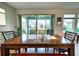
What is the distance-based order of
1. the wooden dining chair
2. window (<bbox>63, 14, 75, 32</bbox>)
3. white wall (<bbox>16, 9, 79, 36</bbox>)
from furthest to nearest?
1. window (<bbox>63, 14, 75, 32</bbox>)
2. white wall (<bbox>16, 9, 79, 36</bbox>)
3. the wooden dining chair

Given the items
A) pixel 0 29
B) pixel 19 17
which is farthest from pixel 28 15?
pixel 0 29

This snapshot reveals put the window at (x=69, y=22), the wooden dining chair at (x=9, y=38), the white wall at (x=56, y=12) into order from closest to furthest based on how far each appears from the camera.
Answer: the wooden dining chair at (x=9, y=38), the white wall at (x=56, y=12), the window at (x=69, y=22)

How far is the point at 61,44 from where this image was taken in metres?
2.56

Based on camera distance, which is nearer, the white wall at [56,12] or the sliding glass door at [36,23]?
the white wall at [56,12]

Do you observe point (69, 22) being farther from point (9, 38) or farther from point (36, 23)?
point (9, 38)

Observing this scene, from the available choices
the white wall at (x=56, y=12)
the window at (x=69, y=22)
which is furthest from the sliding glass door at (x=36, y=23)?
the window at (x=69, y=22)

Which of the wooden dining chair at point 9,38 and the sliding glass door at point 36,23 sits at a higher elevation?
the sliding glass door at point 36,23

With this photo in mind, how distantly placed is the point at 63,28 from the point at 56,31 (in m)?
0.61

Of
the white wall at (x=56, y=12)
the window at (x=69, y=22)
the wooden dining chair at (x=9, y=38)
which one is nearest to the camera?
the wooden dining chair at (x=9, y=38)

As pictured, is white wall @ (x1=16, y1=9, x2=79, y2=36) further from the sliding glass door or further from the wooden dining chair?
the wooden dining chair

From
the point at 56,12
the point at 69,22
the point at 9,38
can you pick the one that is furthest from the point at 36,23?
the point at 9,38

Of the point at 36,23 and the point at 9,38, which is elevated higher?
the point at 36,23

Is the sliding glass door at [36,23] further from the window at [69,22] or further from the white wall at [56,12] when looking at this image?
the window at [69,22]

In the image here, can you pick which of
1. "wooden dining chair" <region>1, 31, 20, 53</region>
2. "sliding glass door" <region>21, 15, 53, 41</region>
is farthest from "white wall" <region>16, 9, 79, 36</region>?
"wooden dining chair" <region>1, 31, 20, 53</region>
